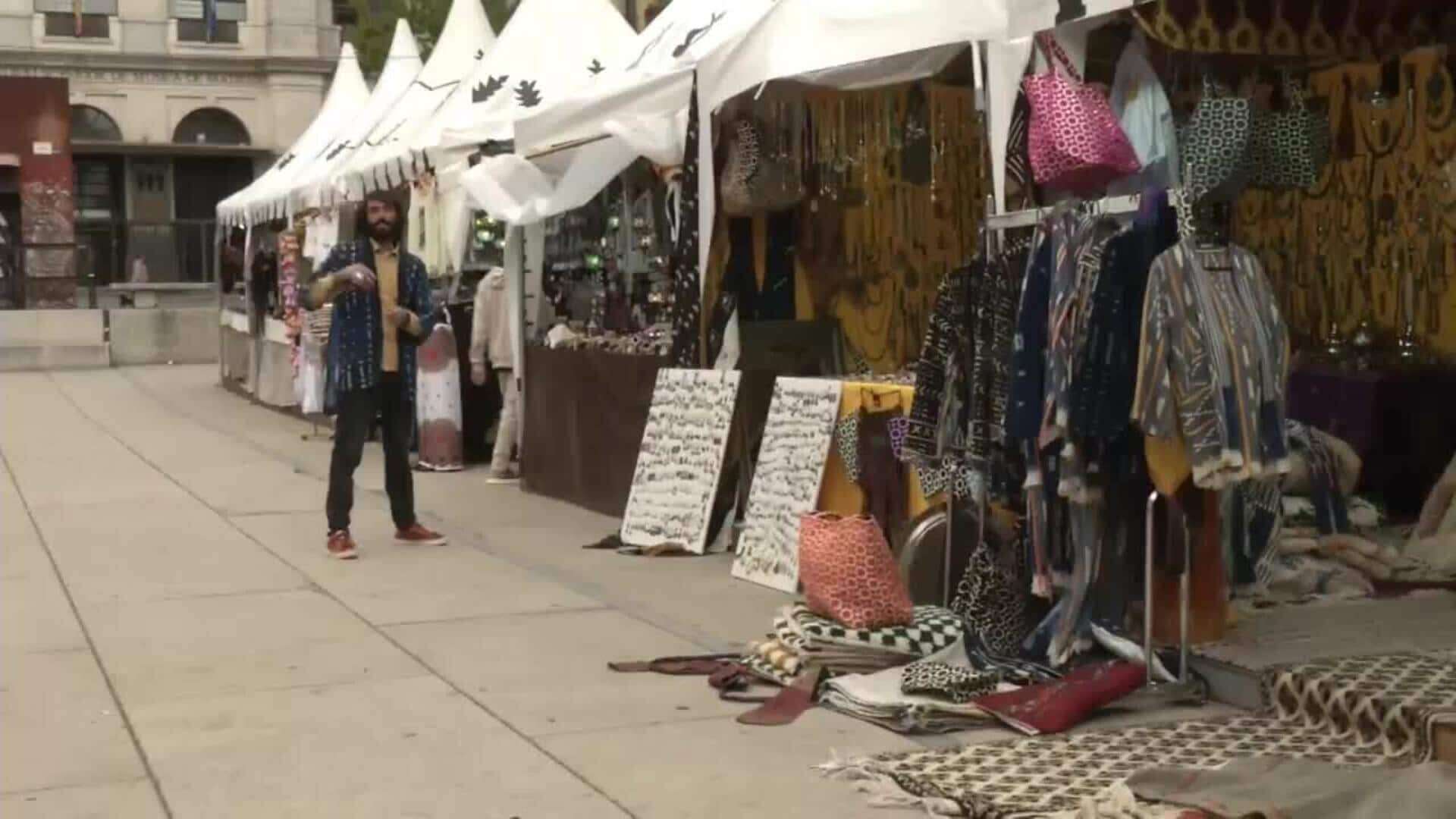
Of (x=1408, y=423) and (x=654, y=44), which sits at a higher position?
(x=654, y=44)

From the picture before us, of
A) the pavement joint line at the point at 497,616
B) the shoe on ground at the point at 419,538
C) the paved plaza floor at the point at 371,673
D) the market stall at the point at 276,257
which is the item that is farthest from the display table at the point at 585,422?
A: the market stall at the point at 276,257

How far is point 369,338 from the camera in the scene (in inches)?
383

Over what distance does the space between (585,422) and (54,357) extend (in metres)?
23.0

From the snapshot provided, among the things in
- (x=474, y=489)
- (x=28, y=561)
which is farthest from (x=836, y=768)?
(x=474, y=489)

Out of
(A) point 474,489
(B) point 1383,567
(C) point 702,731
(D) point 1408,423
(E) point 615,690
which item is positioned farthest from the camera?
(A) point 474,489

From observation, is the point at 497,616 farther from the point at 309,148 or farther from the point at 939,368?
the point at 309,148

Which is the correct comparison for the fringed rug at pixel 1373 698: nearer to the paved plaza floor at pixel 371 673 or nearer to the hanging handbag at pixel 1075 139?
the paved plaza floor at pixel 371 673

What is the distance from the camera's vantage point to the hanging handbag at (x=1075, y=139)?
21.0ft

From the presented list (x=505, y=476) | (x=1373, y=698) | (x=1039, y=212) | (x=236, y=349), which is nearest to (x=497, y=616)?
(x=1039, y=212)

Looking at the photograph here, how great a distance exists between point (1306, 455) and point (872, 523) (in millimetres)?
2226

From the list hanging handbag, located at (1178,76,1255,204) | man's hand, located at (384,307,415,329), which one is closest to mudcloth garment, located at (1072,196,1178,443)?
hanging handbag, located at (1178,76,1255,204)

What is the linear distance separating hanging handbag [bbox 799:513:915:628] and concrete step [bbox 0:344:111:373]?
2747 cm

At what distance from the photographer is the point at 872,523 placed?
666 cm

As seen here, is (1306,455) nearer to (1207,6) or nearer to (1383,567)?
(1383,567)
